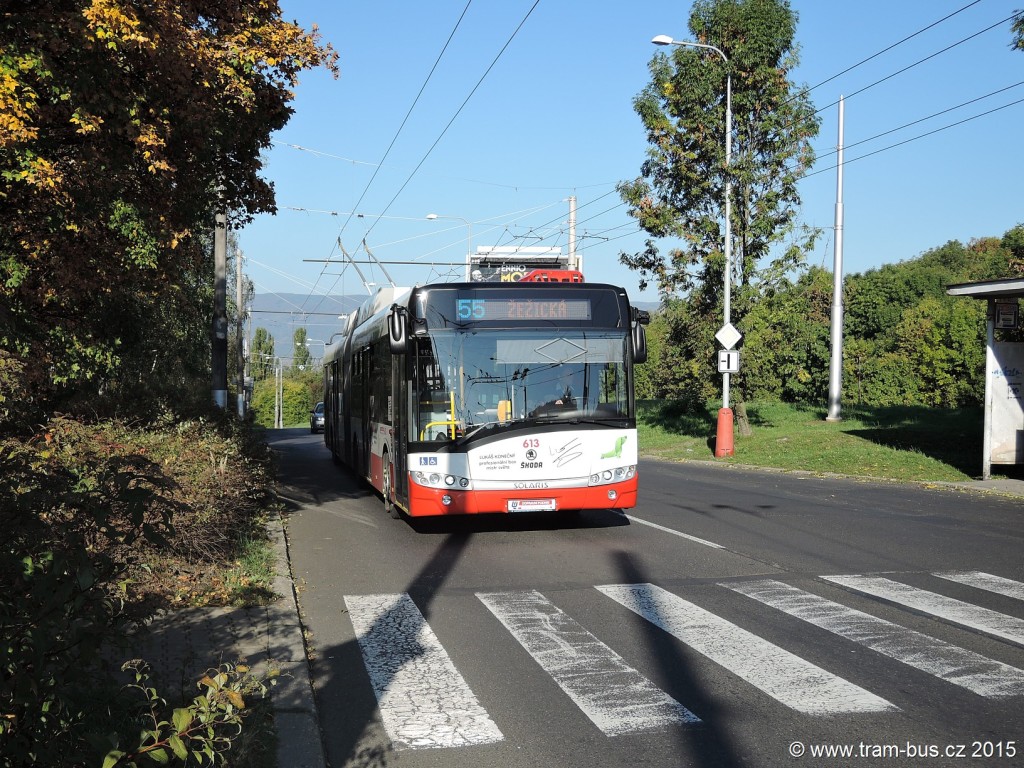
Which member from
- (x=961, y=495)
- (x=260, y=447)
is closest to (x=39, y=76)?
(x=260, y=447)

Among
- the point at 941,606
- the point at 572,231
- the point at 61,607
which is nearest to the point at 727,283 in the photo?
the point at 572,231

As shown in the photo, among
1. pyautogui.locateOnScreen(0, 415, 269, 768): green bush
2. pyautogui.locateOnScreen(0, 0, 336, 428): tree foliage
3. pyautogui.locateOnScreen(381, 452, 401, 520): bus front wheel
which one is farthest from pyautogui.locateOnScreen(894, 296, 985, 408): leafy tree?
pyautogui.locateOnScreen(0, 415, 269, 768): green bush

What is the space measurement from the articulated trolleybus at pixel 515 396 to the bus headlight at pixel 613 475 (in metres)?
0.01

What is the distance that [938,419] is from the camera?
31.6 metres

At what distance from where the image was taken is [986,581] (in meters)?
9.10

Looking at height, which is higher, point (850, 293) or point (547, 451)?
point (850, 293)

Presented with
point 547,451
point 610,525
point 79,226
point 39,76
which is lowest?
point 610,525

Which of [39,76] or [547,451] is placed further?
[547,451]

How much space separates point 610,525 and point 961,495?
7.25 metres

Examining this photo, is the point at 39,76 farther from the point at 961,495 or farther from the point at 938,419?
the point at 938,419

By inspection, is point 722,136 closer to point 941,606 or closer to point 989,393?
point 989,393

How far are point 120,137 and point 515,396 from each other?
5.02 m

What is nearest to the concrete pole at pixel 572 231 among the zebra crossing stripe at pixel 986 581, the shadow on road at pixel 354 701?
the zebra crossing stripe at pixel 986 581

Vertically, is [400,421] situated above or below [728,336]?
below
